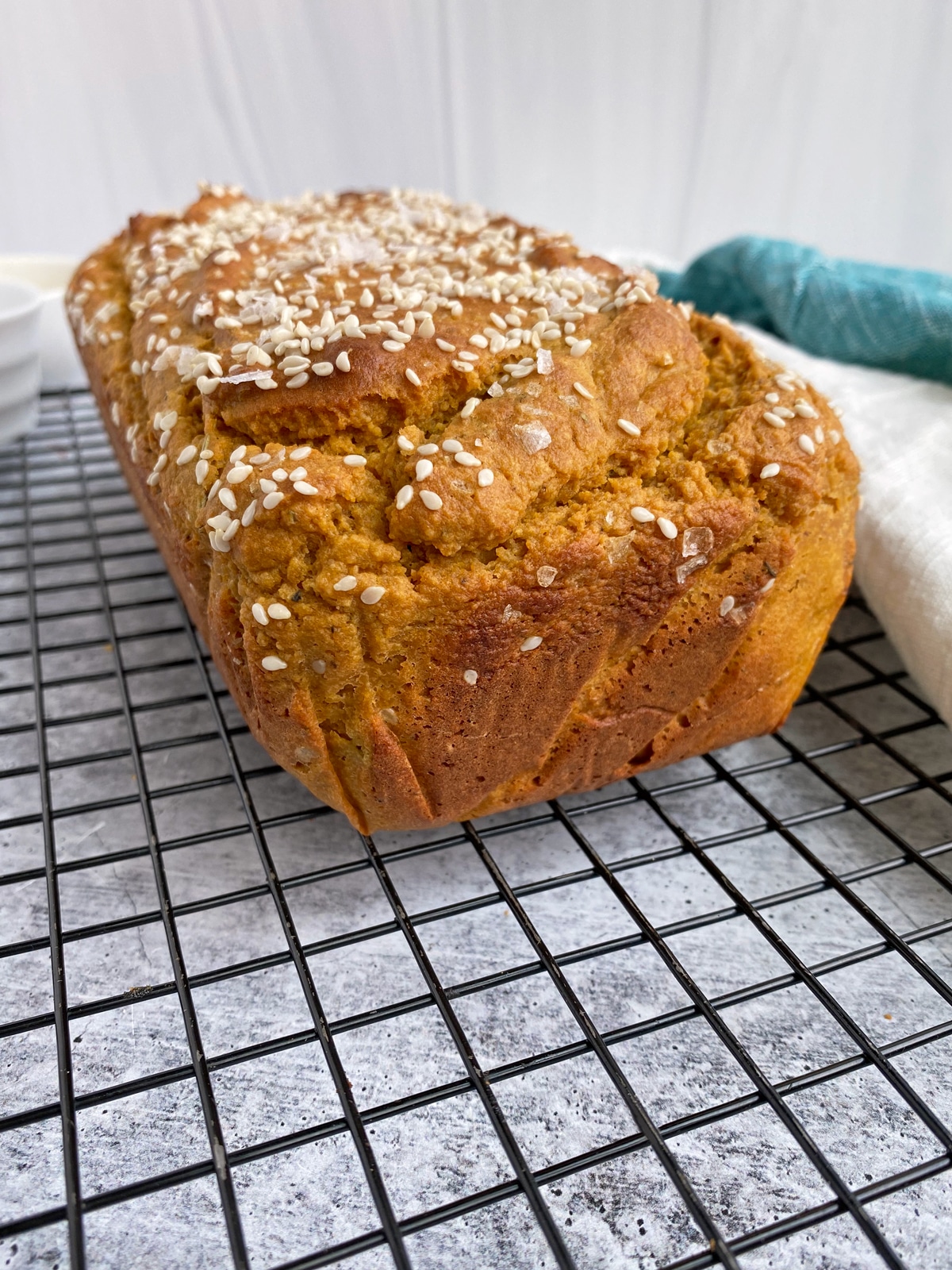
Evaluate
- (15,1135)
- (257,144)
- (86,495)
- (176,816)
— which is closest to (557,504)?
(176,816)

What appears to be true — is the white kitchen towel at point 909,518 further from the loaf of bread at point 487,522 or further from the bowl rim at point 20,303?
the bowl rim at point 20,303

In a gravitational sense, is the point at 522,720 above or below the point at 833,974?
above

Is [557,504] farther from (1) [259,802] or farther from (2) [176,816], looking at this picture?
(2) [176,816]

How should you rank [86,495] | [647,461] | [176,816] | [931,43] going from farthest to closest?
[931,43]
[86,495]
[176,816]
[647,461]

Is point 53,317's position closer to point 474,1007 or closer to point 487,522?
point 487,522

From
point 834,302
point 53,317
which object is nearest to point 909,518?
point 834,302

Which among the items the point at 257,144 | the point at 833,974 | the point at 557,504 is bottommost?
the point at 833,974

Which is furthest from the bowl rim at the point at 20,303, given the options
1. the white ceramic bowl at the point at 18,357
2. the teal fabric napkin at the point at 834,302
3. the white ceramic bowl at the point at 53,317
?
the teal fabric napkin at the point at 834,302

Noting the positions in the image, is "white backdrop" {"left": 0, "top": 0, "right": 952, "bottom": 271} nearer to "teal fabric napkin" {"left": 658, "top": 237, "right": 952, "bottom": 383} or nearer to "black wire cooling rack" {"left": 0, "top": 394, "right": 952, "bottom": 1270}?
"teal fabric napkin" {"left": 658, "top": 237, "right": 952, "bottom": 383}
